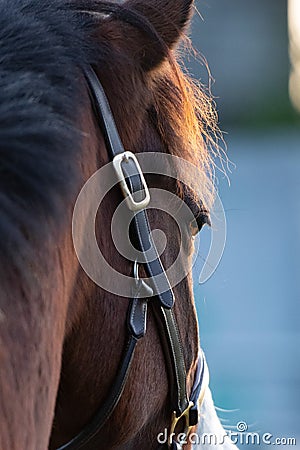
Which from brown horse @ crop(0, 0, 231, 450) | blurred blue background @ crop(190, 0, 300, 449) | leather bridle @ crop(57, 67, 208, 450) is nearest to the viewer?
brown horse @ crop(0, 0, 231, 450)

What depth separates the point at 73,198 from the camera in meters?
0.98

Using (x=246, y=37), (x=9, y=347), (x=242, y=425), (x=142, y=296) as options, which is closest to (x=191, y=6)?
(x=142, y=296)

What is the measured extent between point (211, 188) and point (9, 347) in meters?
0.61

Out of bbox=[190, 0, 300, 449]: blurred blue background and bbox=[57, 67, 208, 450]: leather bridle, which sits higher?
bbox=[190, 0, 300, 449]: blurred blue background

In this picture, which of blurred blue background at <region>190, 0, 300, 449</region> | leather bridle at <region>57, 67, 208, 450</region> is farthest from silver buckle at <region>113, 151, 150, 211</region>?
blurred blue background at <region>190, 0, 300, 449</region>

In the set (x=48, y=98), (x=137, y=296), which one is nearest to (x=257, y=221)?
(x=137, y=296)

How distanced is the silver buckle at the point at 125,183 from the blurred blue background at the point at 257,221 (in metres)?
0.53

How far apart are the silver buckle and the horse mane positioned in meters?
0.09

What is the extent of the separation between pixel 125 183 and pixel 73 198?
132 mm

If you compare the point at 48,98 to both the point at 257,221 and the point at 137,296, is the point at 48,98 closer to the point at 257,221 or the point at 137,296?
the point at 137,296

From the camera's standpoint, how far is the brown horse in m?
0.90

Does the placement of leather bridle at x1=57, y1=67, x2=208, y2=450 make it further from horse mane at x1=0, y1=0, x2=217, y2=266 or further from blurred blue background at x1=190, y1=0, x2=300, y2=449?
blurred blue background at x1=190, y1=0, x2=300, y2=449

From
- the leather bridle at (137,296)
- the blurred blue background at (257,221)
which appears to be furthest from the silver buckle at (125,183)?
the blurred blue background at (257,221)

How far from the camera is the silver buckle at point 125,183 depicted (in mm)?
1079
